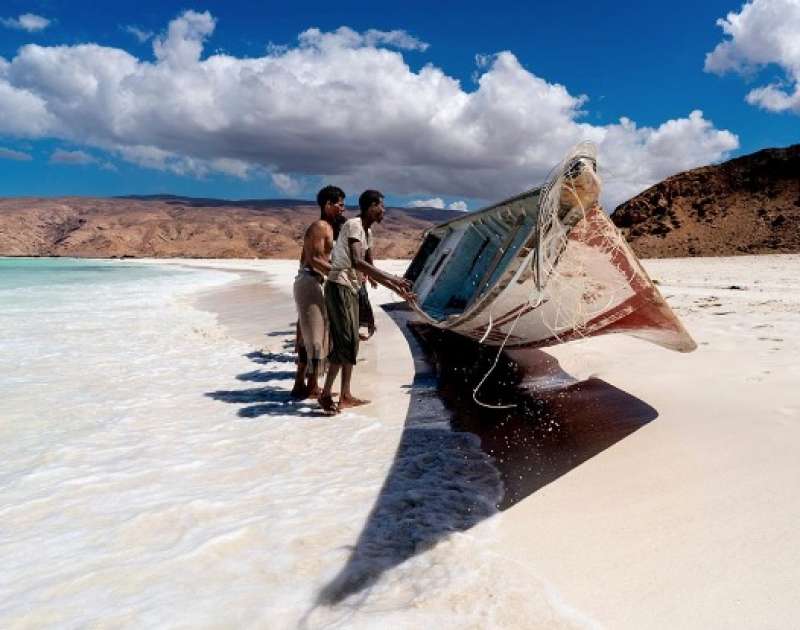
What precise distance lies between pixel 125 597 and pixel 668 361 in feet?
16.3

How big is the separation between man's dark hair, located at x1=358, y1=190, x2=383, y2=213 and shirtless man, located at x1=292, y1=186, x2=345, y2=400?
0.35 metres

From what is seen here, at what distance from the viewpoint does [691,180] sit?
104ft

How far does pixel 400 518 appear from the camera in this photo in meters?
2.99

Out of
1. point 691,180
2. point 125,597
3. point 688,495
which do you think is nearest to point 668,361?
point 688,495

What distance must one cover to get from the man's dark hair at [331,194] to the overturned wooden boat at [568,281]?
1.30 meters

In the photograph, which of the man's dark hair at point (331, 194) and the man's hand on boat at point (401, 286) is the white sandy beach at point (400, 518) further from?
the man's dark hair at point (331, 194)

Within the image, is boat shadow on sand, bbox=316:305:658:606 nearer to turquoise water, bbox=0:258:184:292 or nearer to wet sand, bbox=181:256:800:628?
wet sand, bbox=181:256:800:628

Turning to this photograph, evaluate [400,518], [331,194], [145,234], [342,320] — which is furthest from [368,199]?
[145,234]

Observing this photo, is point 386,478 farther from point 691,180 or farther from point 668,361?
point 691,180

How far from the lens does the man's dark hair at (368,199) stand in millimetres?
4730

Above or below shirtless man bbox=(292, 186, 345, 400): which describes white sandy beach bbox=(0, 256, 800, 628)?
below

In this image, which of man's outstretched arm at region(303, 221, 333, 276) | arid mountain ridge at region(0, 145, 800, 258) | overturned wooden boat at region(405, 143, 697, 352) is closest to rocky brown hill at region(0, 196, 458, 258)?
arid mountain ridge at region(0, 145, 800, 258)

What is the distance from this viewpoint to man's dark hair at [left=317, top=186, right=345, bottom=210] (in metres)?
5.03

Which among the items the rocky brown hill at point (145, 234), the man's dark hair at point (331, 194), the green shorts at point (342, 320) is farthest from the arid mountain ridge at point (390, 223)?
the green shorts at point (342, 320)
